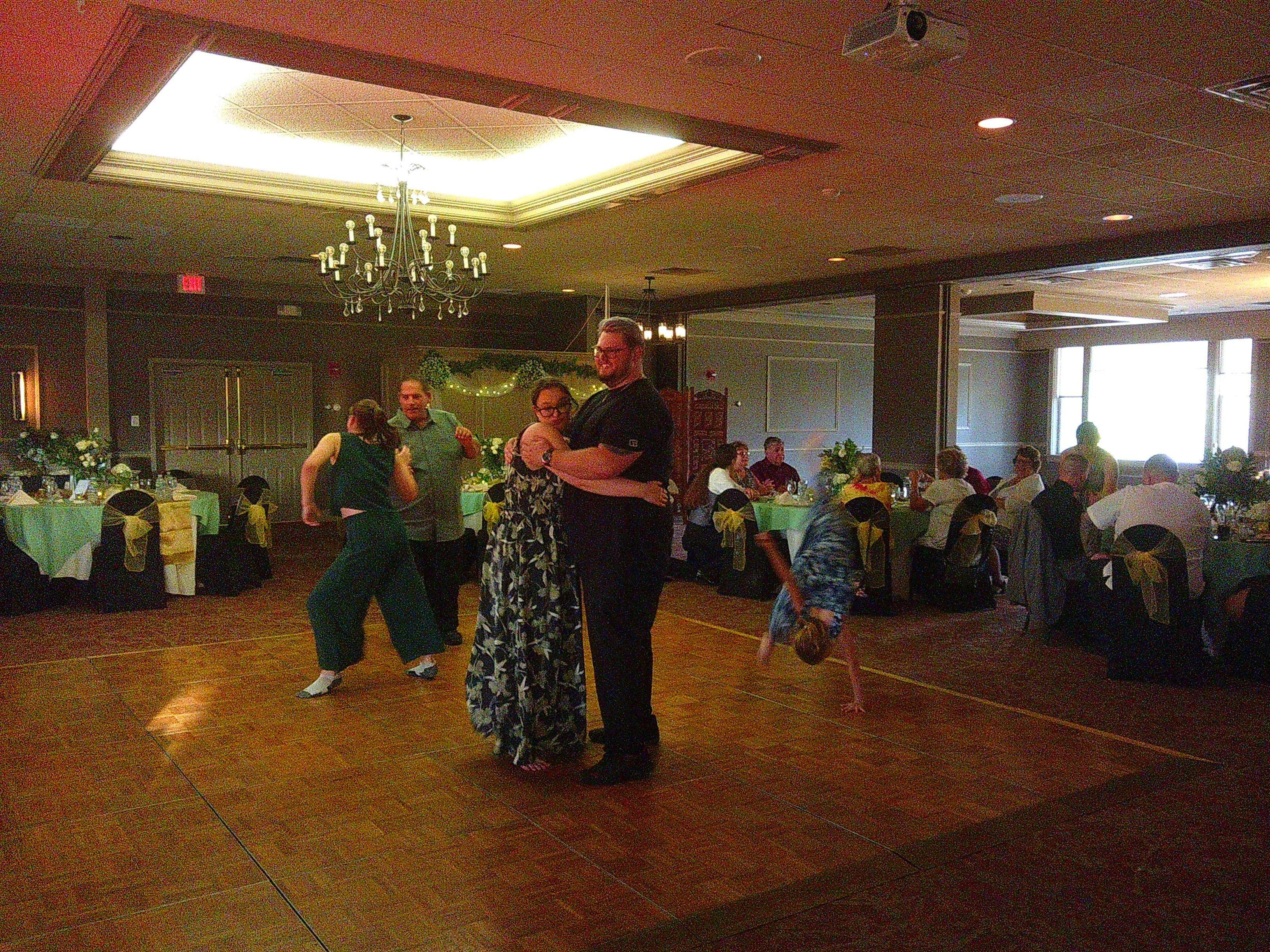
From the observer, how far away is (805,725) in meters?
4.68

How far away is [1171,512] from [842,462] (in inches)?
125

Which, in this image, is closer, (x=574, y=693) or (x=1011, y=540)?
(x=574, y=693)

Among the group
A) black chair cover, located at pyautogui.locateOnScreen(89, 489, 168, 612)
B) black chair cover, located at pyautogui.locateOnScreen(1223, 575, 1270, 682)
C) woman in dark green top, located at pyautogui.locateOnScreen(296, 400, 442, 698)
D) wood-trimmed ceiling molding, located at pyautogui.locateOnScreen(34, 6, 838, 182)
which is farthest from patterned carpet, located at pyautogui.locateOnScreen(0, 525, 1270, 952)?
wood-trimmed ceiling molding, located at pyautogui.locateOnScreen(34, 6, 838, 182)

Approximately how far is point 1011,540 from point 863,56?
4.03 metres

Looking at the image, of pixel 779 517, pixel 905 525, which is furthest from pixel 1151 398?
pixel 779 517

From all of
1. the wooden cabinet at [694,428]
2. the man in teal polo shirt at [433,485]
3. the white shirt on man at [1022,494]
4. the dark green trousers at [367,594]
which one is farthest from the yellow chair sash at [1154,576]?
the wooden cabinet at [694,428]

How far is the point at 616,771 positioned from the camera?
3.91m

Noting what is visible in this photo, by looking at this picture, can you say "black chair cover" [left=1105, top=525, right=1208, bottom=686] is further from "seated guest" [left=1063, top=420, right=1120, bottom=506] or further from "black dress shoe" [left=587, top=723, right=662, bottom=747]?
"black dress shoe" [left=587, top=723, right=662, bottom=747]

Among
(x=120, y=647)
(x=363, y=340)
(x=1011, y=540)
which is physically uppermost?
(x=363, y=340)

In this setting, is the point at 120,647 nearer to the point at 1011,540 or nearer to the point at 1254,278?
the point at 1011,540

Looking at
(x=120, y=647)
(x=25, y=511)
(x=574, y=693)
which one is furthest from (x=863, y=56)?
(x=25, y=511)

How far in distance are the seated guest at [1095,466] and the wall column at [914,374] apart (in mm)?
3391

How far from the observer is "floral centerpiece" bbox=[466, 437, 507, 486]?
8.87 meters

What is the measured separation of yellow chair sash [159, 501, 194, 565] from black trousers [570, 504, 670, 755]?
485 centimetres
